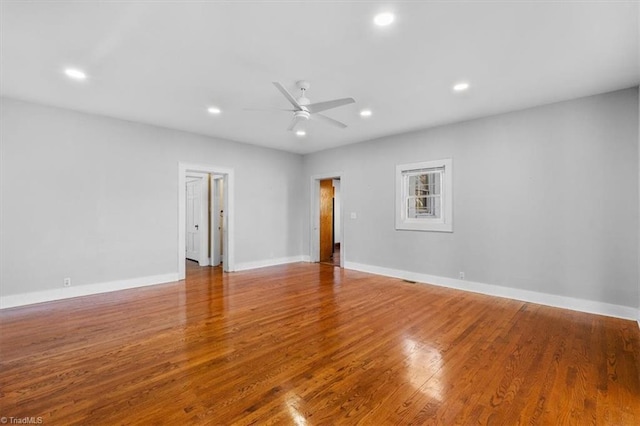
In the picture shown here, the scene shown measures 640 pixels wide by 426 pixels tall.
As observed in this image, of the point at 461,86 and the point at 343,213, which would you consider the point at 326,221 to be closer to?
the point at 343,213

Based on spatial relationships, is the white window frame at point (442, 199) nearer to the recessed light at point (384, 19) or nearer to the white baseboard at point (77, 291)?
the recessed light at point (384, 19)

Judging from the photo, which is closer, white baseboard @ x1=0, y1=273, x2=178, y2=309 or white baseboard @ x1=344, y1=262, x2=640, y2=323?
white baseboard @ x1=344, y1=262, x2=640, y2=323

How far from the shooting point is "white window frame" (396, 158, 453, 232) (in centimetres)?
508

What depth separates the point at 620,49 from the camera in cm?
276

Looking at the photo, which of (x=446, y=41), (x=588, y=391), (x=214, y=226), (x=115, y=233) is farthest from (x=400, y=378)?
(x=214, y=226)

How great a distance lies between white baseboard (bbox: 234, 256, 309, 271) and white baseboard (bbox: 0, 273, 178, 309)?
140 centimetres

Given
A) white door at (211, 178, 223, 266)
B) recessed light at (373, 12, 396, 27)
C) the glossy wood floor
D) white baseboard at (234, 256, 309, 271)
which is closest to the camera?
the glossy wood floor

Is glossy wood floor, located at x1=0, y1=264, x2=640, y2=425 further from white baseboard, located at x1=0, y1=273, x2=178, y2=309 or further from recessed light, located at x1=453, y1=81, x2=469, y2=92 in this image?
recessed light, located at x1=453, y1=81, x2=469, y2=92

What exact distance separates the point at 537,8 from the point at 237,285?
5.13 m

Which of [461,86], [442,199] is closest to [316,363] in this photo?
[461,86]

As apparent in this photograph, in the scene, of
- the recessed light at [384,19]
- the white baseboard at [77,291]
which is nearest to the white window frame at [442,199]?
the recessed light at [384,19]

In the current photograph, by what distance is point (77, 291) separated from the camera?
175 inches

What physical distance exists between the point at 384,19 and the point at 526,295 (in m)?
4.18

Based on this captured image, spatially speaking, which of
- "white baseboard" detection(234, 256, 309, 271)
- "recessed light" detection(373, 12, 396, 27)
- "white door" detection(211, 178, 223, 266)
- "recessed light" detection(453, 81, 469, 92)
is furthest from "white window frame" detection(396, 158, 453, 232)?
"white door" detection(211, 178, 223, 266)
